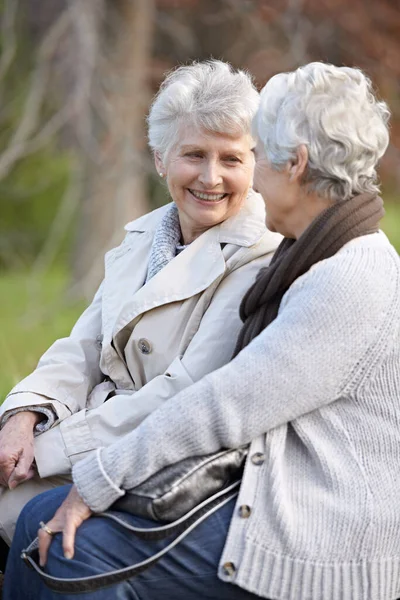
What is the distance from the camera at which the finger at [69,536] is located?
237 centimetres

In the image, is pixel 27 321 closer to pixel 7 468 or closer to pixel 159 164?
pixel 159 164

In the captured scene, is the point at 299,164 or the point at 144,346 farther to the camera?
the point at 144,346

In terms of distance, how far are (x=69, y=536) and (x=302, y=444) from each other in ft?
1.95

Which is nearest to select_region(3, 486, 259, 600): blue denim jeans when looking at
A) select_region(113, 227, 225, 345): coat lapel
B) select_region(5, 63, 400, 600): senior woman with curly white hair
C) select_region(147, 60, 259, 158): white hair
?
select_region(5, 63, 400, 600): senior woman with curly white hair

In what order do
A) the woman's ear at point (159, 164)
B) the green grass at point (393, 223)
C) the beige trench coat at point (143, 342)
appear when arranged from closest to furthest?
the beige trench coat at point (143, 342) → the woman's ear at point (159, 164) → the green grass at point (393, 223)

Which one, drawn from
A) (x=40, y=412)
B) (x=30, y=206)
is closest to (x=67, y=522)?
(x=40, y=412)

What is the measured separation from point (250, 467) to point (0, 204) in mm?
12020

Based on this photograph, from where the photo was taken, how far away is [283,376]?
2.33 m

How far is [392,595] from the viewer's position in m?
2.36

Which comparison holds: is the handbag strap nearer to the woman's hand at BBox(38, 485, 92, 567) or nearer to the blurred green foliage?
the woman's hand at BBox(38, 485, 92, 567)

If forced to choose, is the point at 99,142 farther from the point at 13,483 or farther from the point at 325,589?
the point at 325,589

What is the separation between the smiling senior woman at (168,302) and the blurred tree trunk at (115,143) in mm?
6498

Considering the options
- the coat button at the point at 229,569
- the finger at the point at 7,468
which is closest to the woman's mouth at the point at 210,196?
the finger at the point at 7,468

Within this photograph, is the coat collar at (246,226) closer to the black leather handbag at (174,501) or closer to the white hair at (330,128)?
the white hair at (330,128)
